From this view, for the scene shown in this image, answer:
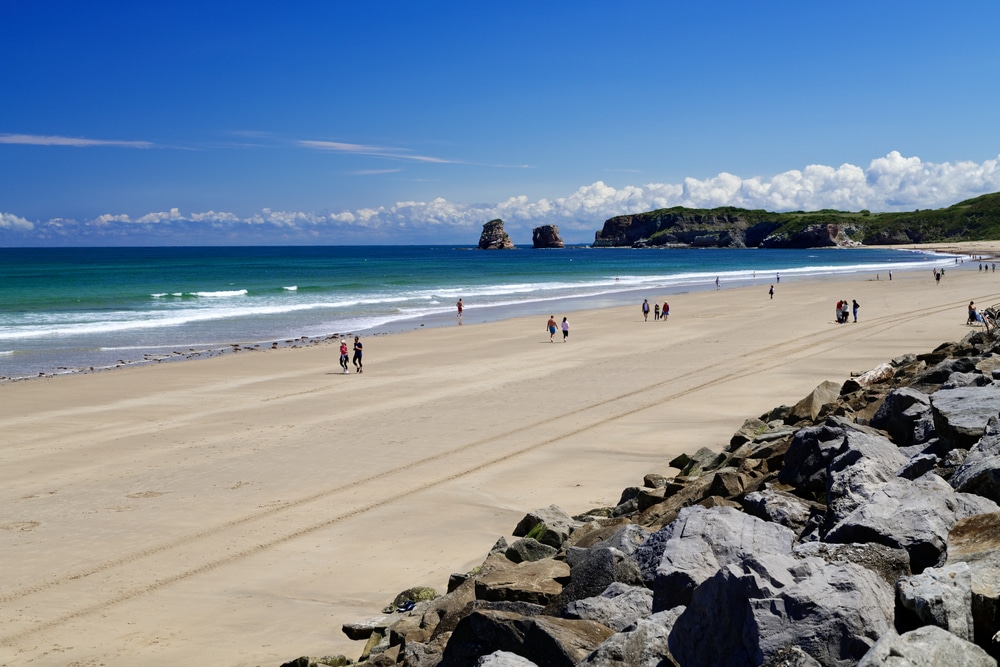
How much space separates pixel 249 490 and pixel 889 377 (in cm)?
1114

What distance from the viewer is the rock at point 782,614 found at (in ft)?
14.4

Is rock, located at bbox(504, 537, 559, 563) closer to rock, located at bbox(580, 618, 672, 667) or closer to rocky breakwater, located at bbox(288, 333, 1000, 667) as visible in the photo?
rocky breakwater, located at bbox(288, 333, 1000, 667)

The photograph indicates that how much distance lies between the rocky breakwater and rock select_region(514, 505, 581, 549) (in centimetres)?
3

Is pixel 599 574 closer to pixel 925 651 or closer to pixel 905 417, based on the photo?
pixel 925 651

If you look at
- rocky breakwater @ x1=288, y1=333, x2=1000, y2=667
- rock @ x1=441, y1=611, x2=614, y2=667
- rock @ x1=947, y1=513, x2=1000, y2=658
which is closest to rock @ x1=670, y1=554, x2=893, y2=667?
rocky breakwater @ x1=288, y1=333, x2=1000, y2=667

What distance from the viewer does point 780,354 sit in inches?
1129

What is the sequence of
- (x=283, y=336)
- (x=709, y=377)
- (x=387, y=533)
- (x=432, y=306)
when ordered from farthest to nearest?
1. (x=432, y=306)
2. (x=283, y=336)
3. (x=709, y=377)
4. (x=387, y=533)

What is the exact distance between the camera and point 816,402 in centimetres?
1348

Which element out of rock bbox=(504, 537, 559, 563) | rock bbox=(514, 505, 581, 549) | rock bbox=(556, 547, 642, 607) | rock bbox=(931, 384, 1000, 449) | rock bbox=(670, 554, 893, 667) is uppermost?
rock bbox=(931, 384, 1000, 449)

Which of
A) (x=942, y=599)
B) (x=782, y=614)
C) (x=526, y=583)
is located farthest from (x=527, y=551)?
(x=942, y=599)

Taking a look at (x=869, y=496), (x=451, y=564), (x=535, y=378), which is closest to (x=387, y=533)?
(x=451, y=564)

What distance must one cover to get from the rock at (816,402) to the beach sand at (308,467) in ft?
7.92

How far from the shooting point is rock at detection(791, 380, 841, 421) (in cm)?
1333

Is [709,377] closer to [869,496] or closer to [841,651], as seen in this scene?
[869,496]
